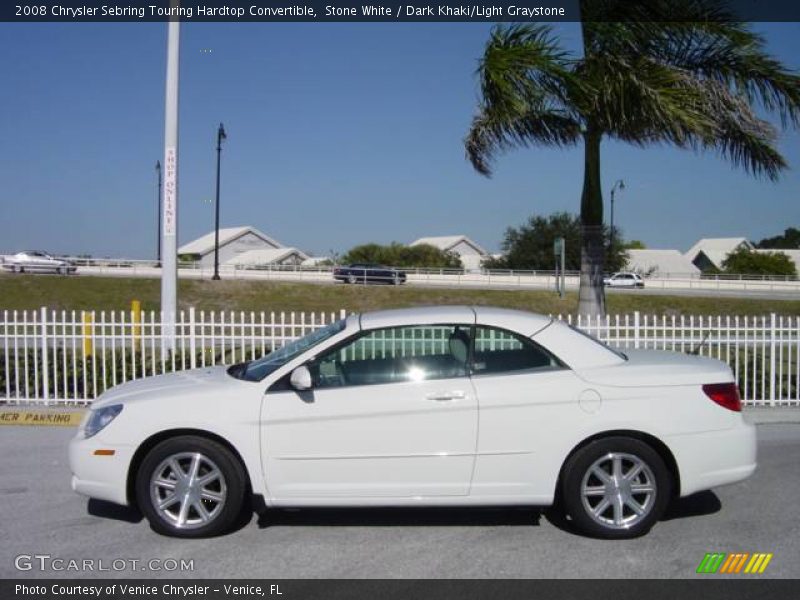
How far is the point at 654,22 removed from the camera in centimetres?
1162

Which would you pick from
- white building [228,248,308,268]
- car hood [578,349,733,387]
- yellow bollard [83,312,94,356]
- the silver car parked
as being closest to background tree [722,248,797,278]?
white building [228,248,308,268]

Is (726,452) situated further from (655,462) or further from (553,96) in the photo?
(553,96)

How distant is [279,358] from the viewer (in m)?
5.63

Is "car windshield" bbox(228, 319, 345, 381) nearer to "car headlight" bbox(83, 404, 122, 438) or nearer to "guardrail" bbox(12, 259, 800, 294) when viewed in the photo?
"car headlight" bbox(83, 404, 122, 438)

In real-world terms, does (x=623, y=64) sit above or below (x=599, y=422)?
above

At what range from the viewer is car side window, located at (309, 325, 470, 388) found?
205 inches

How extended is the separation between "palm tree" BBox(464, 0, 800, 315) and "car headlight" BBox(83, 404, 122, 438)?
7643mm

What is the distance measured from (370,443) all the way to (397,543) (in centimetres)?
67

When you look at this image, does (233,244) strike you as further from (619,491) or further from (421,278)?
(619,491)

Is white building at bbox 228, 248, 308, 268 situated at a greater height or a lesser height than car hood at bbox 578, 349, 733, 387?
greater

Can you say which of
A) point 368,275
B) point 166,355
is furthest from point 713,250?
point 166,355

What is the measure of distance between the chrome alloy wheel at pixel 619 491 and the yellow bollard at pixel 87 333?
7.35 metres

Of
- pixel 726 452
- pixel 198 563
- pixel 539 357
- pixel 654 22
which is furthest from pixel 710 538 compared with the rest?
pixel 654 22

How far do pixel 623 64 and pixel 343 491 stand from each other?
8.52 m
